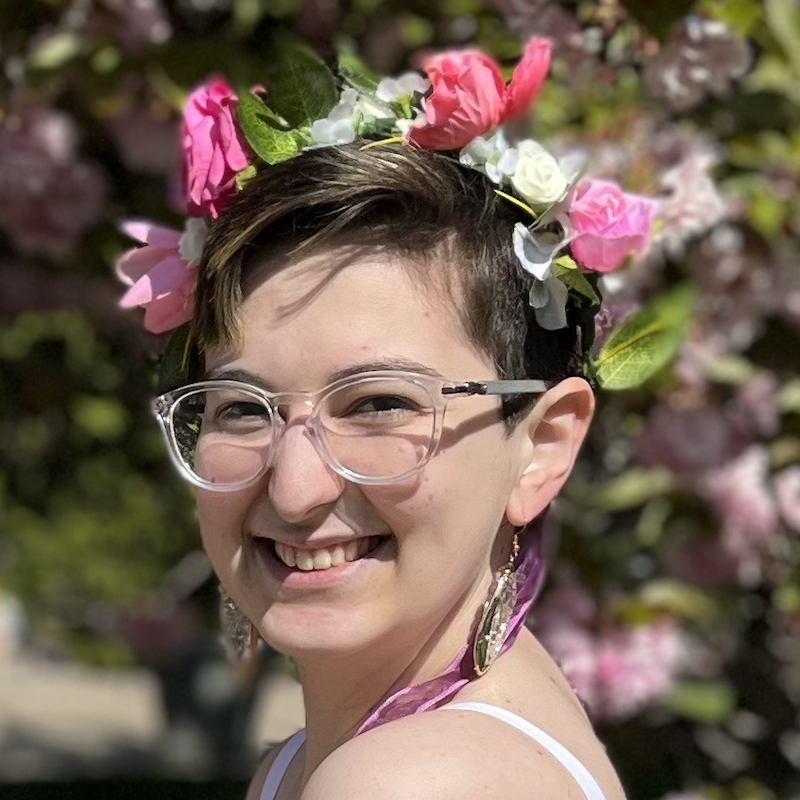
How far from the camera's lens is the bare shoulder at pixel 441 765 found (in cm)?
107

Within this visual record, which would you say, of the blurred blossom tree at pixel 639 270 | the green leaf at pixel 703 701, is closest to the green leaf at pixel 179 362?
the blurred blossom tree at pixel 639 270

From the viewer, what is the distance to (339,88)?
1.49 metres

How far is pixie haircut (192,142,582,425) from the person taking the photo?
127 centimetres

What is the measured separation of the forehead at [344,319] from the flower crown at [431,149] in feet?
0.46

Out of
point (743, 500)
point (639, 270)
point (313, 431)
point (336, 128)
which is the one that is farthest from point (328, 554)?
point (743, 500)

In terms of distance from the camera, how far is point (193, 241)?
1444mm

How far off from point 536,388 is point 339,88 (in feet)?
1.40

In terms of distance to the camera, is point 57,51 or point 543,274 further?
point 57,51

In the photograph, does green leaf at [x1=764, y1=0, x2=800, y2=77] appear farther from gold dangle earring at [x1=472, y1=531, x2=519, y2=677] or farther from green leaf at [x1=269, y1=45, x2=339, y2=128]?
gold dangle earring at [x1=472, y1=531, x2=519, y2=677]

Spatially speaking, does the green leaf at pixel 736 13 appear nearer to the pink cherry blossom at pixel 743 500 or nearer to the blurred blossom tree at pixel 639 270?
the blurred blossom tree at pixel 639 270

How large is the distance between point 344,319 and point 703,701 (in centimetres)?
270

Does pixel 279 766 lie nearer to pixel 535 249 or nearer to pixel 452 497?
pixel 452 497

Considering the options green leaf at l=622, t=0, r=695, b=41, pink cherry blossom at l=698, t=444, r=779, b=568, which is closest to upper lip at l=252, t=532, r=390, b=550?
green leaf at l=622, t=0, r=695, b=41

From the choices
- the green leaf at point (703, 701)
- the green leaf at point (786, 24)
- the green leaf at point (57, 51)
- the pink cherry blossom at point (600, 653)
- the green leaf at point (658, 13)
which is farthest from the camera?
the green leaf at point (703, 701)
